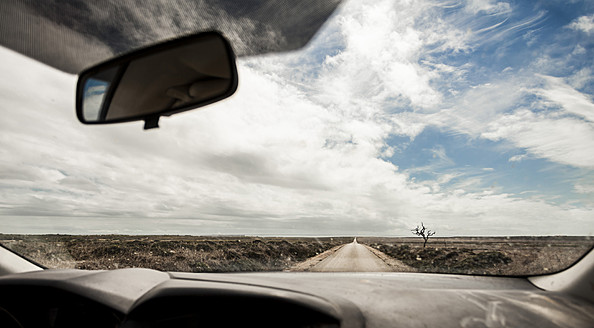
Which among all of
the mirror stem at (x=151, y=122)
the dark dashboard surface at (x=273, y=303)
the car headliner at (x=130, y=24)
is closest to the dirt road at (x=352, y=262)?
the dark dashboard surface at (x=273, y=303)

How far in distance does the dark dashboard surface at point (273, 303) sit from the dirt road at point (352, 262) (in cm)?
73

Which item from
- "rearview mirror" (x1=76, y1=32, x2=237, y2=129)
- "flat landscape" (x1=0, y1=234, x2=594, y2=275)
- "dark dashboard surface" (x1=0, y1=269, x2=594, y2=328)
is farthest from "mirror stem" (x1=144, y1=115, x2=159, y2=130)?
"flat landscape" (x1=0, y1=234, x2=594, y2=275)

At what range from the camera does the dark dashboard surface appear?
1711 millimetres

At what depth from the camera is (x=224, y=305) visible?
6.06 ft

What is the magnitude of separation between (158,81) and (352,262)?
254 centimetres

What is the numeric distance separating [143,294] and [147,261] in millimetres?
2195

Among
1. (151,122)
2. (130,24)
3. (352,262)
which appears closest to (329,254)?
(352,262)

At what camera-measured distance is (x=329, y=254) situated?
3867mm

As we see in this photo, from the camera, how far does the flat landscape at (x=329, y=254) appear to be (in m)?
2.42

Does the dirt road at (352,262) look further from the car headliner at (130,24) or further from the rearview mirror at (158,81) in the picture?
the car headliner at (130,24)

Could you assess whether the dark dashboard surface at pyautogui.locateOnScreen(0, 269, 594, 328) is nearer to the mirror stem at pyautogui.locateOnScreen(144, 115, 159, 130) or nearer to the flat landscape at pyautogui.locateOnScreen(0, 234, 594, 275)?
the flat landscape at pyautogui.locateOnScreen(0, 234, 594, 275)

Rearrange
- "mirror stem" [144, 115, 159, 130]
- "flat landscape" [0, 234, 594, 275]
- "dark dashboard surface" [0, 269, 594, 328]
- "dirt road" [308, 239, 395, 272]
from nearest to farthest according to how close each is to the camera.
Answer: "dark dashboard surface" [0, 269, 594, 328] < "mirror stem" [144, 115, 159, 130] < "flat landscape" [0, 234, 594, 275] < "dirt road" [308, 239, 395, 272]

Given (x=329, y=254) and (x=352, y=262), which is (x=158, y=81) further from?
(x=329, y=254)

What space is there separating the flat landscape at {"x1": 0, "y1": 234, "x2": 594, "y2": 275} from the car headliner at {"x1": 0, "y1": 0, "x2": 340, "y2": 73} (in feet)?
6.44
